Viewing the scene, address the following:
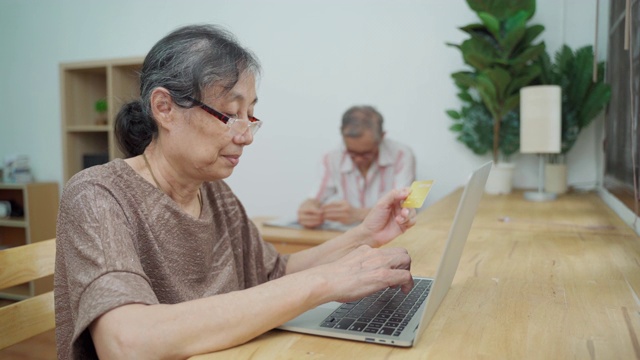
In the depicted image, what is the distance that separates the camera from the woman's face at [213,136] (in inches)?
44.6

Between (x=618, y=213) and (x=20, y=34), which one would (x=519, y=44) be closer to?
(x=618, y=213)

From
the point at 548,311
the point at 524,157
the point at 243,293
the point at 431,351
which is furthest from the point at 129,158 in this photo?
the point at 524,157

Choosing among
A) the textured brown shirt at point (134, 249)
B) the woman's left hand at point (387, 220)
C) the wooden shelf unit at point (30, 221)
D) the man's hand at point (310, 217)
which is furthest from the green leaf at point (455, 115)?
the wooden shelf unit at point (30, 221)

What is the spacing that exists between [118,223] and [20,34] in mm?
4686

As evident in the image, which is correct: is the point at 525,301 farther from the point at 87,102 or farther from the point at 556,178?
the point at 87,102

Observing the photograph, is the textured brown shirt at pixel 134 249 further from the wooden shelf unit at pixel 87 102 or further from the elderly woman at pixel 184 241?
the wooden shelf unit at pixel 87 102

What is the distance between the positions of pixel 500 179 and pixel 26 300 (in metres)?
2.45

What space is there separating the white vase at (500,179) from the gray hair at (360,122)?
0.67 meters

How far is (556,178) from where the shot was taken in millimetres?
2998

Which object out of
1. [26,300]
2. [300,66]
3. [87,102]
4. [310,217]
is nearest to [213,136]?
[26,300]

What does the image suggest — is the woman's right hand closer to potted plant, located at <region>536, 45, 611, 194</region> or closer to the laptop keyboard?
the laptop keyboard

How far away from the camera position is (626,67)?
7.38ft

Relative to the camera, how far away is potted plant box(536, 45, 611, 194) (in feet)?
9.55

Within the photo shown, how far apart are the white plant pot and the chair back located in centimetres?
254
